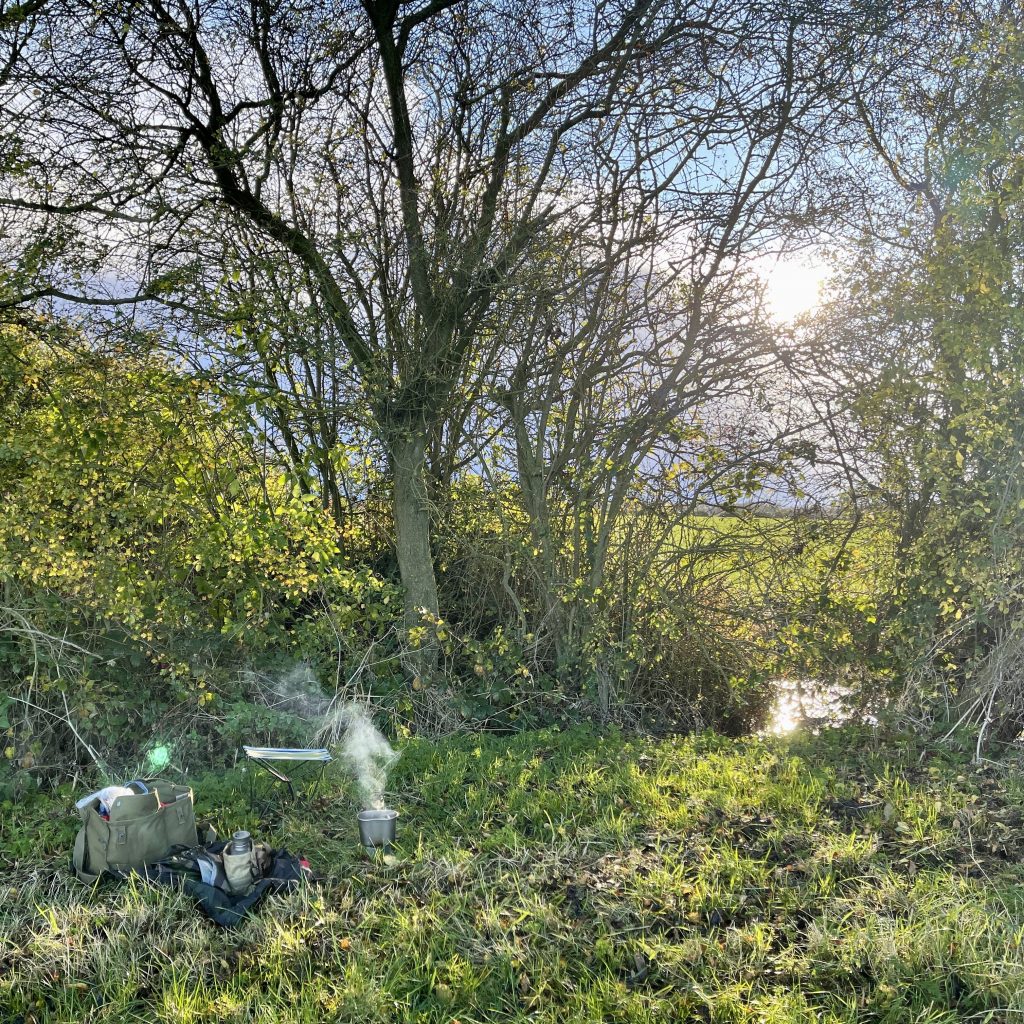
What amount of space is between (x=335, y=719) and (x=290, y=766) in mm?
532

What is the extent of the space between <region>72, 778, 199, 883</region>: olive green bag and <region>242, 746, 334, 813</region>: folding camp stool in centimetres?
50

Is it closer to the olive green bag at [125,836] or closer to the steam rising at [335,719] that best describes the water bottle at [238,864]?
the olive green bag at [125,836]

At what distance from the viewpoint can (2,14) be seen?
5336 mm

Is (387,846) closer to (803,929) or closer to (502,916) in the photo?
(502,916)

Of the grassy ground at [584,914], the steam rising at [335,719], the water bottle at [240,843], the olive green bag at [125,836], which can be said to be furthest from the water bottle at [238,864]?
the steam rising at [335,719]

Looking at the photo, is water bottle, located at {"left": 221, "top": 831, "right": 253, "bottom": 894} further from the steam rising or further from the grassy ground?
the steam rising

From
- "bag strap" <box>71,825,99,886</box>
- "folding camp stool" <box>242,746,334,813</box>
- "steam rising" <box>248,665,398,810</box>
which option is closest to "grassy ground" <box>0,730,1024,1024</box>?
"bag strap" <box>71,825,99,886</box>

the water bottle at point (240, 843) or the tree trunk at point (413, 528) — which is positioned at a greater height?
the tree trunk at point (413, 528)

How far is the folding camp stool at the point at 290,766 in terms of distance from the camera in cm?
414

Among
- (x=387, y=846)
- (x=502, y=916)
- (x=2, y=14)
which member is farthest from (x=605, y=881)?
(x=2, y=14)

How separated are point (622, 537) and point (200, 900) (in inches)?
150

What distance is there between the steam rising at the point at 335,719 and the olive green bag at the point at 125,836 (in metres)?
1.17

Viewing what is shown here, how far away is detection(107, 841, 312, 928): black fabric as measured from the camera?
10.7 ft

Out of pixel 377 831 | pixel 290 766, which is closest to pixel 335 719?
pixel 290 766
